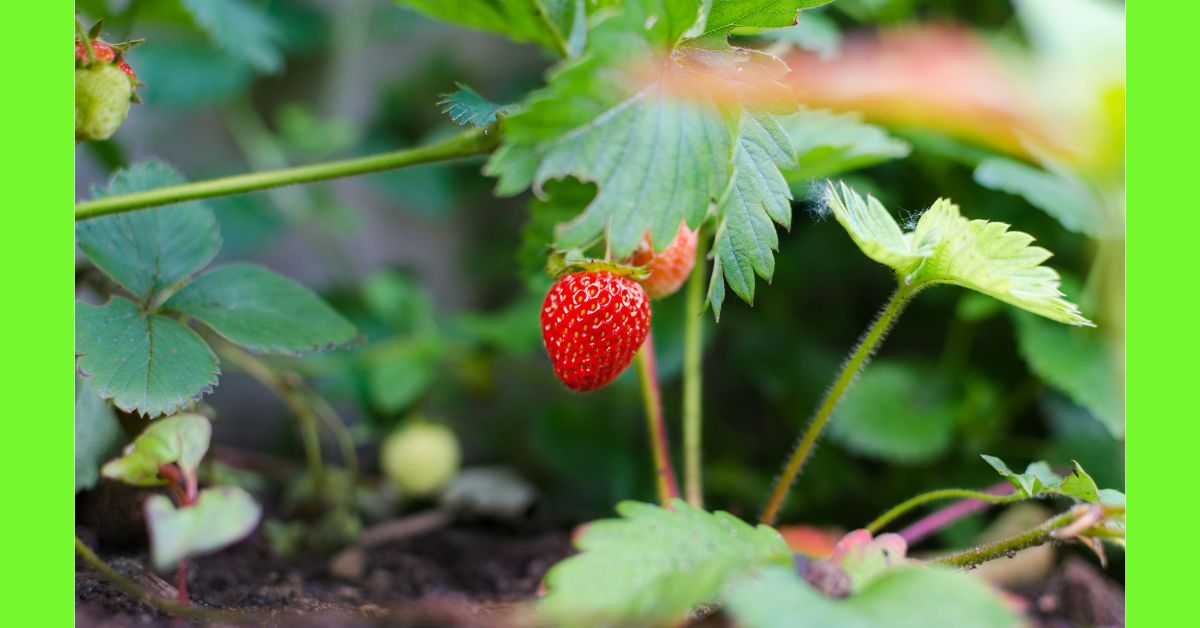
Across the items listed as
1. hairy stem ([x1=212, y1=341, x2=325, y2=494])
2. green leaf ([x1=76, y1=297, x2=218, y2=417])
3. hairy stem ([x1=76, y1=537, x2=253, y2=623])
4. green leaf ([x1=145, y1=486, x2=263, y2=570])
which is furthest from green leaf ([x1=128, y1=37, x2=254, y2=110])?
green leaf ([x1=145, y1=486, x2=263, y2=570])

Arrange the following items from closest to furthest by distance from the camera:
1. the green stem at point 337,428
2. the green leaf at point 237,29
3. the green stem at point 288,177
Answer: the green stem at point 288,177 < the green leaf at point 237,29 < the green stem at point 337,428

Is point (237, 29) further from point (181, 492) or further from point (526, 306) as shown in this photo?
point (181, 492)

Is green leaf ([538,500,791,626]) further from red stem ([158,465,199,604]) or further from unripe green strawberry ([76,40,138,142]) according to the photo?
unripe green strawberry ([76,40,138,142])

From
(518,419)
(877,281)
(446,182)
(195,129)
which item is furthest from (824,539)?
(195,129)

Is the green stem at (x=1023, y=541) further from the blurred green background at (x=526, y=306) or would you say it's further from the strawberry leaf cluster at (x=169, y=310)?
the strawberry leaf cluster at (x=169, y=310)

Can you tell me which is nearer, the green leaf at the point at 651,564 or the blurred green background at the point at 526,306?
the green leaf at the point at 651,564

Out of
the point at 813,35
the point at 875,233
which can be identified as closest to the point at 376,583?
the point at 875,233

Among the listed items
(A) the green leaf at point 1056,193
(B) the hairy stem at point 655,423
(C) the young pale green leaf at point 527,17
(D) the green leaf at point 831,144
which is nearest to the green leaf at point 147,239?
(C) the young pale green leaf at point 527,17
